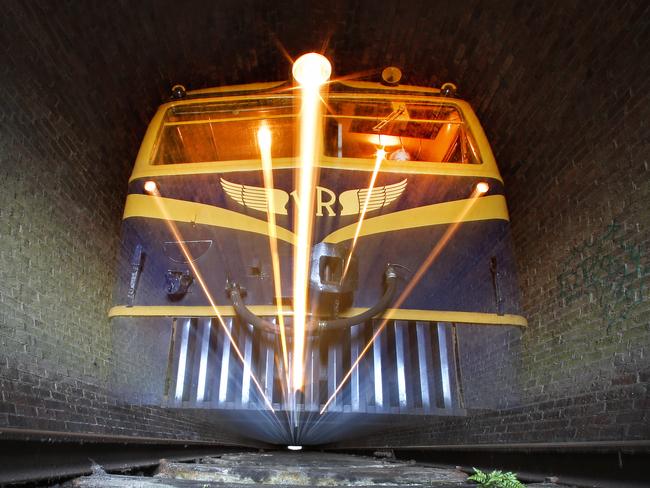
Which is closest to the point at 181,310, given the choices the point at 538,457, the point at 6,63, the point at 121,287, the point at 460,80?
the point at 121,287

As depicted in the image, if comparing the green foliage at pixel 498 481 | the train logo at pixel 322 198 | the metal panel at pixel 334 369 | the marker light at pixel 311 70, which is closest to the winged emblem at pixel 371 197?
the train logo at pixel 322 198

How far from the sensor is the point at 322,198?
342 centimetres

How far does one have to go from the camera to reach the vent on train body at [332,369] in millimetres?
3693

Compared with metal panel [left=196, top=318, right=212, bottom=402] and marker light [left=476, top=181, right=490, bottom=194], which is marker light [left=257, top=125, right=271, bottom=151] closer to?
metal panel [left=196, top=318, right=212, bottom=402]

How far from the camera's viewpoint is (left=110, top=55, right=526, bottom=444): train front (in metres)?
3.40

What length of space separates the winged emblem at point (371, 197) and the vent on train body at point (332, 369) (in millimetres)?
833

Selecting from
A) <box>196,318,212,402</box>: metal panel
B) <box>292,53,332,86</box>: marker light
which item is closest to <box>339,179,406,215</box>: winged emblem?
<box>292,53,332,86</box>: marker light

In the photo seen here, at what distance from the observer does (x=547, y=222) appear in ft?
11.8

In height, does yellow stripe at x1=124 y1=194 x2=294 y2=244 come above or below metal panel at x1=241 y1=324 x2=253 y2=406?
above

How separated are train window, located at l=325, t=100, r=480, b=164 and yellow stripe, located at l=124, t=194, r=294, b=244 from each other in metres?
0.77

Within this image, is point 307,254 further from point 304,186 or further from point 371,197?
point 371,197

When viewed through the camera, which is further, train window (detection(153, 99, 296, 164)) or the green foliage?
train window (detection(153, 99, 296, 164))

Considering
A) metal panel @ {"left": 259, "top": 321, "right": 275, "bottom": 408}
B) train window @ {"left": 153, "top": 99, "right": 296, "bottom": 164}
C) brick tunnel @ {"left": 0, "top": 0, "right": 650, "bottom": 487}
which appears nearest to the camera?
brick tunnel @ {"left": 0, "top": 0, "right": 650, "bottom": 487}

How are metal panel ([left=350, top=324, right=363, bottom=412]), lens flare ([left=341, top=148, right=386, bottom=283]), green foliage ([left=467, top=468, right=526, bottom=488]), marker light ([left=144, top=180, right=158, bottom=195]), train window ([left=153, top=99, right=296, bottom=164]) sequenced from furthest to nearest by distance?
train window ([left=153, top=99, right=296, bottom=164]) → metal panel ([left=350, top=324, right=363, bottom=412]) → marker light ([left=144, top=180, right=158, bottom=195]) → lens flare ([left=341, top=148, right=386, bottom=283]) → green foliage ([left=467, top=468, right=526, bottom=488])
